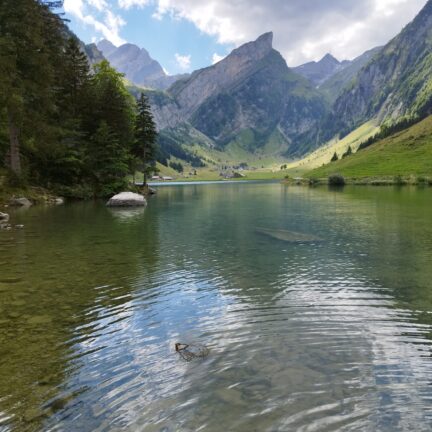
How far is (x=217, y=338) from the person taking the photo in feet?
37.7

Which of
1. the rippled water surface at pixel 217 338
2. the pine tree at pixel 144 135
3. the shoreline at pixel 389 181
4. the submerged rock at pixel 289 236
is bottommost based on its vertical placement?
the rippled water surface at pixel 217 338

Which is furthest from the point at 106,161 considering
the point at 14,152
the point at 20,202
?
the point at 20,202

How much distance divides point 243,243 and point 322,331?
15.7 metres

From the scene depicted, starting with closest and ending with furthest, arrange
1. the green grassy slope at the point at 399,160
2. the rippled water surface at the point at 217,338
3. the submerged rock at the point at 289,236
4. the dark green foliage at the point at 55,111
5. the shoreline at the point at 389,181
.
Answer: the rippled water surface at the point at 217,338 < the submerged rock at the point at 289,236 < the dark green foliage at the point at 55,111 < the shoreline at the point at 389,181 < the green grassy slope at the point at 399,160

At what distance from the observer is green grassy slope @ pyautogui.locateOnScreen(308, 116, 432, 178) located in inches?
6074

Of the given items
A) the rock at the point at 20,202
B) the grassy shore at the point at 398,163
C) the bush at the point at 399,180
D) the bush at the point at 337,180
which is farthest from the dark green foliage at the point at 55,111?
the grassy shore at the point at 398,163

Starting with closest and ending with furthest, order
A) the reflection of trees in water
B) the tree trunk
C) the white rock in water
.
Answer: the reflection of trees in water < the tree trunk < the white rock in water

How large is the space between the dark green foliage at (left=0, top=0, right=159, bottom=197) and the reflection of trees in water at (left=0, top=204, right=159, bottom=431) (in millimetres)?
26149

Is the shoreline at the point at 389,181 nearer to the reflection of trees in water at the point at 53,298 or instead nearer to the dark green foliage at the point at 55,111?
the dark green foliage at the point at 55,111

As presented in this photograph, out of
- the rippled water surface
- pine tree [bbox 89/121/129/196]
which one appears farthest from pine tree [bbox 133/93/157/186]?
the rippled water surface

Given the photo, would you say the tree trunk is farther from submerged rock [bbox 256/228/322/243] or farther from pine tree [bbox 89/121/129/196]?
submerged rock [bbox 256/228/322/243]

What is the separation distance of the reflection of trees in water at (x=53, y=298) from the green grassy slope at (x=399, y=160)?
473ft

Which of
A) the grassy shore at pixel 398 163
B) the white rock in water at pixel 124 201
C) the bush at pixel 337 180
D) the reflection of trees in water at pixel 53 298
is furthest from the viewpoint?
the bush at pixel 337 180

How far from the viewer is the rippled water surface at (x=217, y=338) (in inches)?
303
